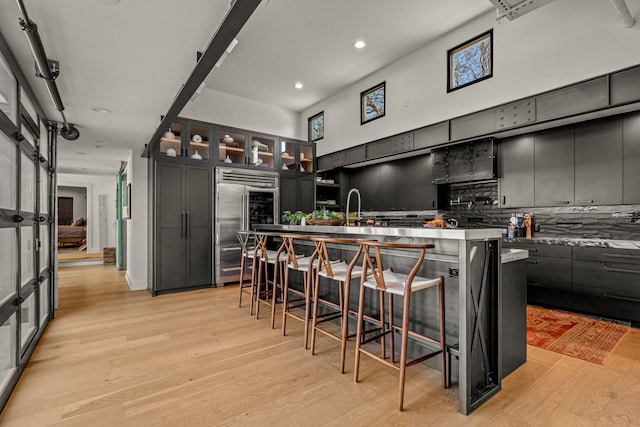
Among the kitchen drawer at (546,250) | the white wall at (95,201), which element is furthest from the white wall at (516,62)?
the white wall at (95,201)

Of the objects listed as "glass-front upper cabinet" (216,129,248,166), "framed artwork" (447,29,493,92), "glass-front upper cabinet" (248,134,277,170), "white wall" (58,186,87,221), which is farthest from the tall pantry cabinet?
"white wall" (58,186,87,221)

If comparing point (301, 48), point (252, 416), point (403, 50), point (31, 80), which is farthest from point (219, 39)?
point (403, 50)

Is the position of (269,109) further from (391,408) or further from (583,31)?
(391,408)

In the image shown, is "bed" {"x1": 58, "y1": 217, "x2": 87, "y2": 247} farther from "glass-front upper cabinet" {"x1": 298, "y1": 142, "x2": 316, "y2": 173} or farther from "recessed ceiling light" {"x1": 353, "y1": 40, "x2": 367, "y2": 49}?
"recessed ceiling light" {"x1": 353, "y1": 40, "x2": 367, "y2": 49}

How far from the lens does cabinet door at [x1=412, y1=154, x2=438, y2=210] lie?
5.24 m

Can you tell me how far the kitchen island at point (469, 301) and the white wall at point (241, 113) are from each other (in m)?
4.87

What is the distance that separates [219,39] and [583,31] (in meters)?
3.70

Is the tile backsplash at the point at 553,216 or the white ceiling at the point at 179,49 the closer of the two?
the white ceiling at the point at 179,49

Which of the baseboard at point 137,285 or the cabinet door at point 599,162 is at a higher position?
the cabinet door at point 599,162

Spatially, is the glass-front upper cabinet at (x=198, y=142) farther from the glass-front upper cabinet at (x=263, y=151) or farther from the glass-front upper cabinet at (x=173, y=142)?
the glass-front upper cabinet at (x=263, y=151)

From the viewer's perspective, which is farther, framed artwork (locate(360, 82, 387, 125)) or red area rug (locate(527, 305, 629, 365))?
framed artwork (locate(360, 82, 387, 125))

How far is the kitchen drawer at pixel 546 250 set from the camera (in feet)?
11.8

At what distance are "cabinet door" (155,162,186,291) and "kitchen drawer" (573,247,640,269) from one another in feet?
16.8

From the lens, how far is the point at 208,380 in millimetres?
2197
